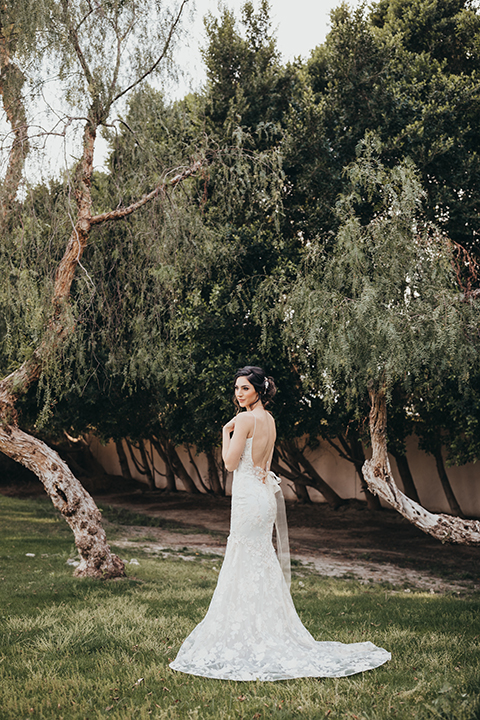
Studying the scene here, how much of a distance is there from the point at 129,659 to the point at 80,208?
17.5 ft

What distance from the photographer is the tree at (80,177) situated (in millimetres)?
7305

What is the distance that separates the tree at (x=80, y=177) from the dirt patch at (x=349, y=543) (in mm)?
3377

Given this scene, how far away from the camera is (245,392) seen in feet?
15.1

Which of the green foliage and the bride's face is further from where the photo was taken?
the green foliage

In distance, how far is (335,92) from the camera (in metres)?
10.1

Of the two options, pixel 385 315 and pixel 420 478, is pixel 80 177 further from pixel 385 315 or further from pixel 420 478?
pixel 420 478

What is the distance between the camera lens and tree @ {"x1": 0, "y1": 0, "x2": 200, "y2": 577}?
7.30 m

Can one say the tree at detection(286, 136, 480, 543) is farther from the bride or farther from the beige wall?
the beige wall

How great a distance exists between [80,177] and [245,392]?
14.3 feet

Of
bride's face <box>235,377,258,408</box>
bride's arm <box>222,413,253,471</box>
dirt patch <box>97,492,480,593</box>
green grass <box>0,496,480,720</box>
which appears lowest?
dirt patch <box>97,492,480,593</box>

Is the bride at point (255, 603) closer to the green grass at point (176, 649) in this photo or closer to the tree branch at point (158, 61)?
the green grass at point (176, 649)

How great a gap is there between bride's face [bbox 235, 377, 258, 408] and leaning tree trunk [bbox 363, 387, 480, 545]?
3574 millimetres

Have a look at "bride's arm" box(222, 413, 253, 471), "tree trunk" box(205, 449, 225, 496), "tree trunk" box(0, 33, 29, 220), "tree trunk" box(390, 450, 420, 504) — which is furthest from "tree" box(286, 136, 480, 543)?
"tree trunk" box(205, 449, 225, 496)

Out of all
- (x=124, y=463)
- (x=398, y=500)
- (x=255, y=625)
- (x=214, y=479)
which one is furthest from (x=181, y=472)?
(x=255, y=625)
